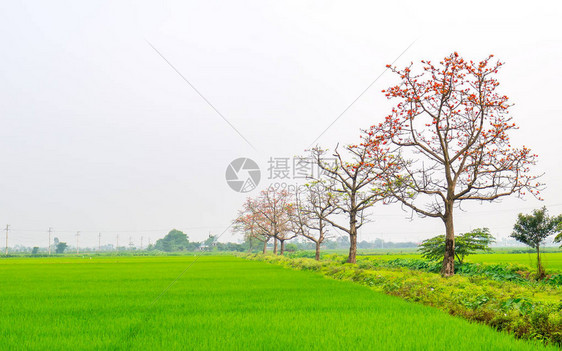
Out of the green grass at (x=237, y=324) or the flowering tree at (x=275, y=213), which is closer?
the green grass at (x=237, y=324)

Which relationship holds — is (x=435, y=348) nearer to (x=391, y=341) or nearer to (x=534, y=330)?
(x=391, y=341)

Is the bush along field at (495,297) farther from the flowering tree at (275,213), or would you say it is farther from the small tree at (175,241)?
the small tree at (175,241)

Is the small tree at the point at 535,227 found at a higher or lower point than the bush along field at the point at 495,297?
higher

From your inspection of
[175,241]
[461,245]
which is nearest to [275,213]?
[461,245]

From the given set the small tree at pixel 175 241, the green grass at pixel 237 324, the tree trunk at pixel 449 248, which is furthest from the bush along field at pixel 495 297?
the small tree at pixel 175 241

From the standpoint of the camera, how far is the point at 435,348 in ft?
23.7

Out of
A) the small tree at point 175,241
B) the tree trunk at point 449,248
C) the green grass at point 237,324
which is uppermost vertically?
the tree trunk at point 449,248

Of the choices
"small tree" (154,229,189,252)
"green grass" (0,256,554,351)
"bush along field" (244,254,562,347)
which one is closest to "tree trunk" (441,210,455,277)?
"bush along field" (244,254,562,347)

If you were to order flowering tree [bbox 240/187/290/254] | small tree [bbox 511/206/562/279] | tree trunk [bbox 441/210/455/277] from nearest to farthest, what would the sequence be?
1. tree trunk [bbox 441/210/455/277]
2. small tree [bbox 511/206/562/279]
3. flowering tree [bbox 240/187/290/254]

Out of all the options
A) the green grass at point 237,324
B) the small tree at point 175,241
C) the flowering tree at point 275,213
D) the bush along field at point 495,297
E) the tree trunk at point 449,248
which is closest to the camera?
the green grass at point 237,324

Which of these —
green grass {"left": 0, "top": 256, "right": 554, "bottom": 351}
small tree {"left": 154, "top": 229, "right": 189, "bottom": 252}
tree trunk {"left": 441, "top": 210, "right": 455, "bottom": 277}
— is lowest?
small tree {"left": 154, "top": 229, "right": 189, "bottom": 252}

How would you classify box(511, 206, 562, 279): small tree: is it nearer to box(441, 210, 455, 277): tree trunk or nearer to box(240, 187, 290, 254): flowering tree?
box(441, 210, 455, 277): tree trunk

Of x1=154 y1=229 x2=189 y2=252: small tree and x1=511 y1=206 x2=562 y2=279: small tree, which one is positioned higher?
x1=511 y1=206 x2=562 y2=279: small tree

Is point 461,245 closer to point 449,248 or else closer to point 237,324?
point 449,248
